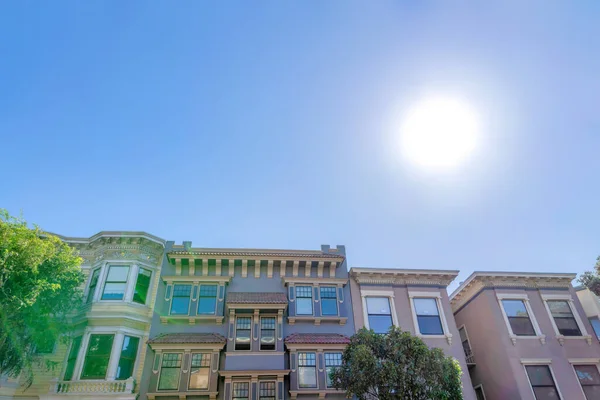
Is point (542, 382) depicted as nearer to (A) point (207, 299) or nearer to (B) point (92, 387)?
(A) point (207, 299)

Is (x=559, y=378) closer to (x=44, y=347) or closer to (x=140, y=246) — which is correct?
(x=140, y=246)

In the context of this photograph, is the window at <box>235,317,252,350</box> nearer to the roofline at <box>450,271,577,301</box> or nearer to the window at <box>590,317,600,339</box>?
the roofline at <box>450,271,577,301</box>

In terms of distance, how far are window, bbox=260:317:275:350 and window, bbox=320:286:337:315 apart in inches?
126

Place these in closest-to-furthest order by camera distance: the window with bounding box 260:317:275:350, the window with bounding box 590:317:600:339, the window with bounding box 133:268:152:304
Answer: the window with bounding box 260:317:275:350
the window with bounding box 133:268:152:304
the window with bounding box 590:317:600:339

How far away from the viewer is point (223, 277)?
2338 cm

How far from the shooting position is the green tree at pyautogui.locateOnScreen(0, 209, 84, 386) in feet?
54.9

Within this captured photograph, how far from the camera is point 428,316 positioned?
78.7 ft

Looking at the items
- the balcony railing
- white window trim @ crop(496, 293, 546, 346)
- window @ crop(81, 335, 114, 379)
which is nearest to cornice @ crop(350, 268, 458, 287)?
white window trim @ crop(496, 293, 546, 346)

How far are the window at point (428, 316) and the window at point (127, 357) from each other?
16.3 metres

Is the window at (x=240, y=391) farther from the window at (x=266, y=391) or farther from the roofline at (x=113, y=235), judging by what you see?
the roofline at (x=113, y=235)

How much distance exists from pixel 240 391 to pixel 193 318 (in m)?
4.79

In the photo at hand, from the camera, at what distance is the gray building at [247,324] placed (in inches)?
786

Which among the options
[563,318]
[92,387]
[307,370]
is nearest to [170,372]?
[92,387]

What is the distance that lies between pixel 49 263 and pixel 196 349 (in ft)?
27.4
